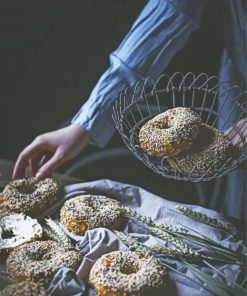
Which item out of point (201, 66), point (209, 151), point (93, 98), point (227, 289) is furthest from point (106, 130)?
point (227, 289)

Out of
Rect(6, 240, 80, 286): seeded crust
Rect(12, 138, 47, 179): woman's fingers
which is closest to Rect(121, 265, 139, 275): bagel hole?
Rect(6, 240, 80, 286): seeded crust

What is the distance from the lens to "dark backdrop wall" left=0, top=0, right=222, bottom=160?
5.08 ft

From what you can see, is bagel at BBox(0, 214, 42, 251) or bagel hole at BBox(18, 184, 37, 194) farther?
bagel hole at BBox(18, 184, 37, 194)

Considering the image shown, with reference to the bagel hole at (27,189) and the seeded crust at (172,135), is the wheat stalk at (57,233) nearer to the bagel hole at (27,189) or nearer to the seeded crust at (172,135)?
the bagel hole at (27,189)

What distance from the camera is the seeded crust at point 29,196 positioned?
1.50 meters

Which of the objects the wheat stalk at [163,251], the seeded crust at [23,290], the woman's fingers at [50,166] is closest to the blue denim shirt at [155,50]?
the woman's fingers at [50,166]

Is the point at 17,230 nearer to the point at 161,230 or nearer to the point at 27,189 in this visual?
the point at 27,189

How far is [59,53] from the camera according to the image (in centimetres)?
161

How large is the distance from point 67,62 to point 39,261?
0.65 m

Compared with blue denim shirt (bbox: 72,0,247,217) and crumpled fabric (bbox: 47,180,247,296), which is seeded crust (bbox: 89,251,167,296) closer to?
crumpled fabric (bbox: 47,180,247,296)

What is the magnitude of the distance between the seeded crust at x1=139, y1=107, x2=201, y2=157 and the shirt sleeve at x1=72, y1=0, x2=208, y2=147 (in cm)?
28

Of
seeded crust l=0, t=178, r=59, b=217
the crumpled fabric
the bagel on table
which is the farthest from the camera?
seeded crust l=0, t=178, r=59, b=217

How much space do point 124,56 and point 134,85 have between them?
9 cm

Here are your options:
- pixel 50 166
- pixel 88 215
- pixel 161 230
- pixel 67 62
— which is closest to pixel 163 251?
pixel 161 230
